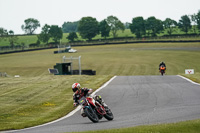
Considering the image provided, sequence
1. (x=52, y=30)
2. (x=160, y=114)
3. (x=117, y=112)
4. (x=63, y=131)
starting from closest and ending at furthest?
1. (x=63, y=131)
2. (x=160, y=114)
3. (x=117, y=112)
4. (x=52, y=30)

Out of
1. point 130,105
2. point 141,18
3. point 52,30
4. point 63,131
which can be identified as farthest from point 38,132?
point 141,18

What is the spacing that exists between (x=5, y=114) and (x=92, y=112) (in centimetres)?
520

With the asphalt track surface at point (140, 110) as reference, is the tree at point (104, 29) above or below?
above

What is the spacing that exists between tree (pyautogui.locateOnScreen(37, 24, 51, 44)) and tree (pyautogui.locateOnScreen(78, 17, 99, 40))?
627 inches

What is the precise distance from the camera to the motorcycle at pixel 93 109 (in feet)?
41.9

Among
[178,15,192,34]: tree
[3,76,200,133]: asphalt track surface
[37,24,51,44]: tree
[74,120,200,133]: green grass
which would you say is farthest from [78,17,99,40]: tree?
[74,120,200,133]: green grass

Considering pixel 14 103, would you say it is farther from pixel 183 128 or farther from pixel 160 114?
pixel 183 128

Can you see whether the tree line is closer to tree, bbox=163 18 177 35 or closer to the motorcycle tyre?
tree, bbox=163 18 177 35

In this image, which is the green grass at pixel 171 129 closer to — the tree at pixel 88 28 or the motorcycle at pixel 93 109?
the motorcycle at pixel 93 109

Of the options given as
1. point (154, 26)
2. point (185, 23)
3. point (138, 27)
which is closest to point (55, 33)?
point (138, 27)

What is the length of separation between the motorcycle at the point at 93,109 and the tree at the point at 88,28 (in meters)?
152

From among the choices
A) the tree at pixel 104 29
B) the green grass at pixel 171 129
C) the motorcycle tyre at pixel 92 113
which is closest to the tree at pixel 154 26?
the tree at pixel 104 29

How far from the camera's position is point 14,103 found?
19312 mm

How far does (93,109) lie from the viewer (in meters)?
13.0
